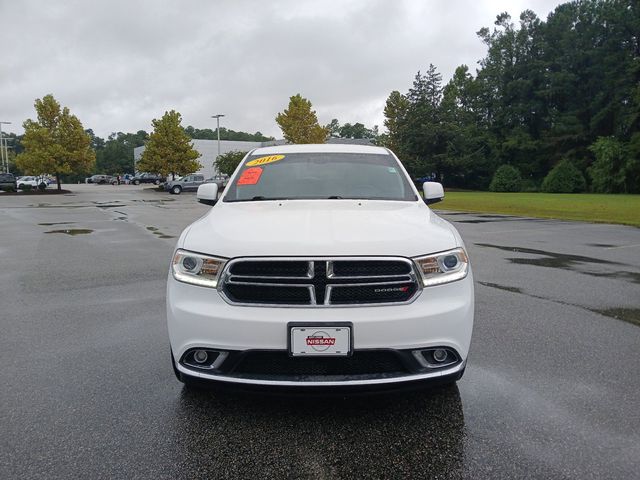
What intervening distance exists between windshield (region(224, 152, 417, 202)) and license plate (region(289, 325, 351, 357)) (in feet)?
5.50

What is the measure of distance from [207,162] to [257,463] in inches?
3086

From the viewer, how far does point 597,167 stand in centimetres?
4441

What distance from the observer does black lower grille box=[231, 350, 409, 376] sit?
2.52m

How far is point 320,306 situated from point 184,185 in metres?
44.8

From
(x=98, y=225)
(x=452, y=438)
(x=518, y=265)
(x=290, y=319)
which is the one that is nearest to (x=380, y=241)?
(x=290, y=319)

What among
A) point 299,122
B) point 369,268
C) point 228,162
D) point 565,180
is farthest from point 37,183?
point 369,268

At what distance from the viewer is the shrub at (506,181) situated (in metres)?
51.7

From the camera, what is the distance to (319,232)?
2.77 metres

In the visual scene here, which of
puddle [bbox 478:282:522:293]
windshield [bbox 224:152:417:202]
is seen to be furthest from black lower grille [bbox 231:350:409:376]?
puddle [bbox 478:282:522:293]

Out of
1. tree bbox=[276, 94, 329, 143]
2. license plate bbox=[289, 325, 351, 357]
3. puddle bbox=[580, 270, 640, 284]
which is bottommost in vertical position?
puddle bbox=[580, 270, 640, 284]

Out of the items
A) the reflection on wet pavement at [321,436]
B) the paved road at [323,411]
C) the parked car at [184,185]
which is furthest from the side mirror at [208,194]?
the parked car at [184,185]

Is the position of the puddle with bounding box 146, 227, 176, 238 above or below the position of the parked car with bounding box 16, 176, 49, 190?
above

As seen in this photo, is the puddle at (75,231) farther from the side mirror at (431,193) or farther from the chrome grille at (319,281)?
the chrome grille at (319,281)

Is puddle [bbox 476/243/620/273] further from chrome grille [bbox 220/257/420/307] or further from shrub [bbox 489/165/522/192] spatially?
shrub [bbox 489/165/522/192]
